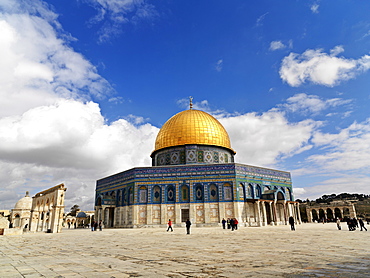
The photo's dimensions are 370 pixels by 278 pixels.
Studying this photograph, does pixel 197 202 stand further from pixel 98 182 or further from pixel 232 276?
pixel 232 276

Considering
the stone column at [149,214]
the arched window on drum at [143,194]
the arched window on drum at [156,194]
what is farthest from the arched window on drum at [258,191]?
the arched window on drum at [143,194]

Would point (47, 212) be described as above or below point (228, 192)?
below

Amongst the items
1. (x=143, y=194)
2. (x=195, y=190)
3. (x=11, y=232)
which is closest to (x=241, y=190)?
(x=195, y=190)

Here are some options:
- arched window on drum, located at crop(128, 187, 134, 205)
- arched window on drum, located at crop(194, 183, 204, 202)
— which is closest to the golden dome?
arched window on drum, located at crop(194, 183, 204, 202)

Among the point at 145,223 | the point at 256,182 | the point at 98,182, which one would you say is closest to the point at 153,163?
the point at 98,182

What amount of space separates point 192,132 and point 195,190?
8.23 m

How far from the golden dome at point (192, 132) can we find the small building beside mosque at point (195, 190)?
0.44 ft

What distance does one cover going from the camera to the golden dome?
35.8 meters

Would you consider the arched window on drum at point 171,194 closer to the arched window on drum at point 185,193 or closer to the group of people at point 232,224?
the arched window on drum at point 185,193

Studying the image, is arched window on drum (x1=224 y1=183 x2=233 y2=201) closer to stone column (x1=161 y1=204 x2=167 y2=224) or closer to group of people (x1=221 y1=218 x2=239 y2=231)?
group of people (x1=221 y1=218 x2=239 y2=231)

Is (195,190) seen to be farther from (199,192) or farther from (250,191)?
(250,191)

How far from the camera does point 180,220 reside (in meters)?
30.3

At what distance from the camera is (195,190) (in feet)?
102

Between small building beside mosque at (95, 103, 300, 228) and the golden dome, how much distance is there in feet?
0.44
